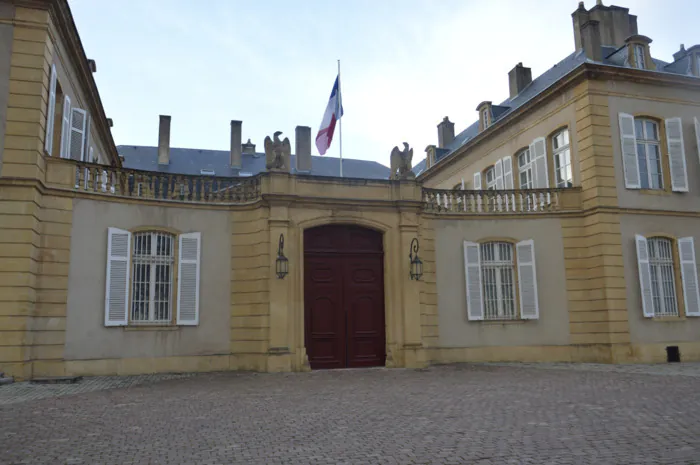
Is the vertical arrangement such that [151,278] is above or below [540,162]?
below

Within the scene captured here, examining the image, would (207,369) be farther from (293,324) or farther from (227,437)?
(227,437)

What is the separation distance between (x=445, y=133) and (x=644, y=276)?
14.6m

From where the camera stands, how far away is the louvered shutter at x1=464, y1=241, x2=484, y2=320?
1473 centimetres

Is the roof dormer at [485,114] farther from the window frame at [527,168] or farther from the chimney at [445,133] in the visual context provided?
the chimney at [445,133]

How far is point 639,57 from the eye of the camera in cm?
1645

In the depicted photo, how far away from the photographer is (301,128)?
34.7 metres

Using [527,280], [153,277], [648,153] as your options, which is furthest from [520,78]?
[153,277]

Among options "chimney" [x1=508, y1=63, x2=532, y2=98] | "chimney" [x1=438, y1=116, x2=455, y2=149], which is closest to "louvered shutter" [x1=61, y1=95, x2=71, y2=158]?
"chimney" [x1=508, y1=63, x2=532, y2=98]

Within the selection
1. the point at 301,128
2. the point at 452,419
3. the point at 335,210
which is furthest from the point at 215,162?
the point at 452,419

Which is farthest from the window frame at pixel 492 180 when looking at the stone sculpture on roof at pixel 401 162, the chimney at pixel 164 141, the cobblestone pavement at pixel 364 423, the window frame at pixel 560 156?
the chimney at pixel 164 141

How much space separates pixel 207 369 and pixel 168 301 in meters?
1.67

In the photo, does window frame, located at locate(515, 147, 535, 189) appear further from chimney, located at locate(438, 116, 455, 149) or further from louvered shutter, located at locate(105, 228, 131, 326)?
louvered shutter, located at locate(105, 228, 131, 326)

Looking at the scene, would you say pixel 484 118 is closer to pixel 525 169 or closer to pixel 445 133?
pixel 525 169

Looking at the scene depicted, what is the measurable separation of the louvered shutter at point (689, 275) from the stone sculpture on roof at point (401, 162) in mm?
7700
